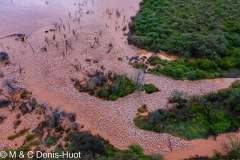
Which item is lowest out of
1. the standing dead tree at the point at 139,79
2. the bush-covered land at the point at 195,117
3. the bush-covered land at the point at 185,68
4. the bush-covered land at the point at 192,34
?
the bush-covered land at the point at 195,117

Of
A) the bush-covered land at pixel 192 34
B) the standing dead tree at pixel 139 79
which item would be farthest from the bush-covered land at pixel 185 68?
the standing dead tree at pixel 139 79

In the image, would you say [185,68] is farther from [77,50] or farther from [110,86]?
[77,50]

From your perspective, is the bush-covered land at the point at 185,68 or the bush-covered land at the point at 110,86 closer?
the bush-covered land at the point at 110,86

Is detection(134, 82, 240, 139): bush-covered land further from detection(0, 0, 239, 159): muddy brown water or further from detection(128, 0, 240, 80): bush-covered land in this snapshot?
detection(128, 0, 240, 80): bush-covered land

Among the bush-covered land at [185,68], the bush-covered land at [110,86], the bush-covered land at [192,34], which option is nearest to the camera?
the bush-covered land at [110,86]

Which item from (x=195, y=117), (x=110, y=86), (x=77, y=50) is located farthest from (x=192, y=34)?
(x=77, y=50)

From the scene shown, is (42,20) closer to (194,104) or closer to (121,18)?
(121,18)

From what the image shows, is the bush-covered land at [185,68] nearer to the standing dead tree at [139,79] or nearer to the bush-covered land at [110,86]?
the standing dead tree at [139,79]
